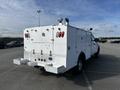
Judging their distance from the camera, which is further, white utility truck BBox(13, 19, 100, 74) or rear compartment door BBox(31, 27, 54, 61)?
rear compartment door BBox(31, 27, 54, 61)

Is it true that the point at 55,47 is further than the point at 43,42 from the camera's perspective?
No

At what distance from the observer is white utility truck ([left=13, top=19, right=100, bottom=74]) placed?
245 inches

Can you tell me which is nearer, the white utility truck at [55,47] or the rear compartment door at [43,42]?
the white utility truck at [55,47]

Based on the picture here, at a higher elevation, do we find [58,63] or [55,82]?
[58,63]

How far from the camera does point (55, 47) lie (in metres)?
6.57

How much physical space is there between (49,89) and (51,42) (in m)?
2.10

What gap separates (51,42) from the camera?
669 centimetres

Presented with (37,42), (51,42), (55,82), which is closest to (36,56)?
(37,42)

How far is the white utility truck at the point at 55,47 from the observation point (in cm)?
622

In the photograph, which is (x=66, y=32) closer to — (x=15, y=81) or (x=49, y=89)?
(x=49, y=89)

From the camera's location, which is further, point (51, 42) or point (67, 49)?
point (51, 42)

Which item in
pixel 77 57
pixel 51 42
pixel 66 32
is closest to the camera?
pixel 66 32

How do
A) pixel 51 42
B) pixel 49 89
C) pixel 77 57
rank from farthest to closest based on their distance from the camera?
pixel 77 57
pixel 51 42
pixel 49 89

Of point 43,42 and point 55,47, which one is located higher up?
point 43,42
